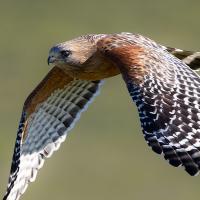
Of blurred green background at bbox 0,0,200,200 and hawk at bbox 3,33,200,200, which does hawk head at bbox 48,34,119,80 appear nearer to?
hawk at bbox 3,33,200,200

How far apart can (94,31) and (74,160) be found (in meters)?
8.69

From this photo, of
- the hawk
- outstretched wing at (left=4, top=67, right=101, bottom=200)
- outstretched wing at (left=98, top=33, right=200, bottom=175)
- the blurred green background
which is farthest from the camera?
the blurred green background


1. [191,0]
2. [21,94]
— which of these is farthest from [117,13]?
[21,94]

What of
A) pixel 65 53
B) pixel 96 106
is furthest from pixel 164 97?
pixel 96 106

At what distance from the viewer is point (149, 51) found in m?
18.2

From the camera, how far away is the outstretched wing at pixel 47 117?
1933 cm

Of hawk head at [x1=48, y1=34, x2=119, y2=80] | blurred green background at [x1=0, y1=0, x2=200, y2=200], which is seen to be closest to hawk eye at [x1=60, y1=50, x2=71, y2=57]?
hawk head at [x1=48, y1=34, x2=119, y2=80]

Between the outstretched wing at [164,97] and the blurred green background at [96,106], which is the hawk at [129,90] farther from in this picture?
the blurred green background at [96,106]

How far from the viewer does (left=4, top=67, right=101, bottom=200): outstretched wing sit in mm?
19328

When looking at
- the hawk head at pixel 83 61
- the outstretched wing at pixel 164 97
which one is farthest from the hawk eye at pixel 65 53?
the outstretched wing at pixel 164 97

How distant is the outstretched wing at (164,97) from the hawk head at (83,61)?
0.77 feet

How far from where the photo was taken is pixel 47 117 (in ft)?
65.1

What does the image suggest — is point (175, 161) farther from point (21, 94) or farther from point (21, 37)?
point (21, 37)

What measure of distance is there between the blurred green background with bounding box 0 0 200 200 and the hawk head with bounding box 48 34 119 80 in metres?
5.29
